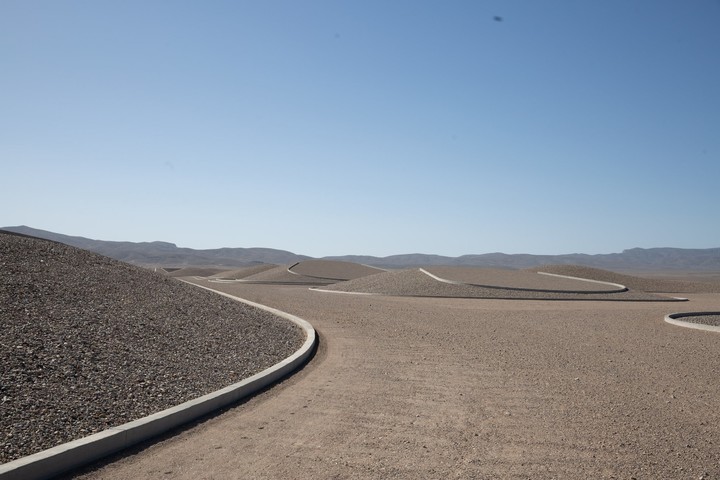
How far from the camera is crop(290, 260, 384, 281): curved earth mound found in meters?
52.7

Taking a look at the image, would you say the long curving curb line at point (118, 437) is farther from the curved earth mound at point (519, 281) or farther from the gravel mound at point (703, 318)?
the curved earth mound at point (519, 281)

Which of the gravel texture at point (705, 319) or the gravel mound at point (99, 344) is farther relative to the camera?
the gravel texture at point (705, 319)

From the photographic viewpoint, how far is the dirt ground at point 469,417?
5.26 metres

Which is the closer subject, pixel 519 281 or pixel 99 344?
pixel 99 344

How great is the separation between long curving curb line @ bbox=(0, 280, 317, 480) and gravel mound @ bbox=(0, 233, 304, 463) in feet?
0.94

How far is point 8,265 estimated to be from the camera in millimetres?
11750

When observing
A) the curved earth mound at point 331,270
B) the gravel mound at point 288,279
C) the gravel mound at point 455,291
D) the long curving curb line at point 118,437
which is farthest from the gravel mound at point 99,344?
the curved earth mound at point 331,270

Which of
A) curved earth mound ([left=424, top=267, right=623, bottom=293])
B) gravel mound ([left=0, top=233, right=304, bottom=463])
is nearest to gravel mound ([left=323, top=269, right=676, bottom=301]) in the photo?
curved earth mound ([left=424, top=267, right=623, bottom=293])

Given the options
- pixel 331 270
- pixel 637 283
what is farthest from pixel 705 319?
pixel 331 270

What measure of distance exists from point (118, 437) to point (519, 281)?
29.2 m

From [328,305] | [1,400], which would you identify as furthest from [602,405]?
[328,305]

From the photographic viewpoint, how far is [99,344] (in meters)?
8.90

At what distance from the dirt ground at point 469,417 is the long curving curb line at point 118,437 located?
20 cm

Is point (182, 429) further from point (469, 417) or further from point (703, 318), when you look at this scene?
point (703, 318)
